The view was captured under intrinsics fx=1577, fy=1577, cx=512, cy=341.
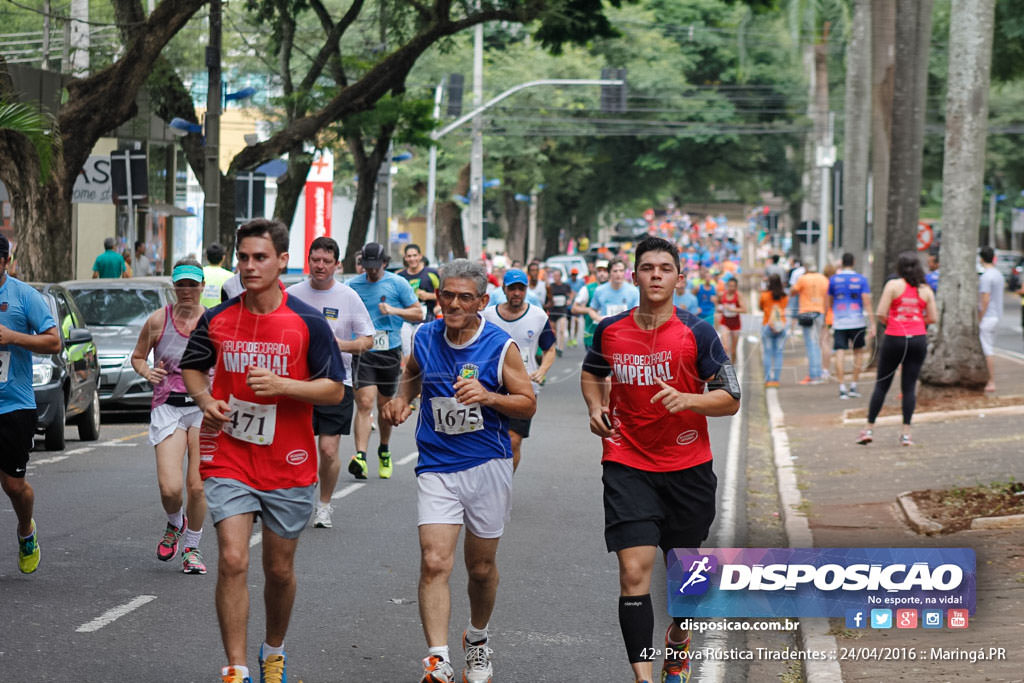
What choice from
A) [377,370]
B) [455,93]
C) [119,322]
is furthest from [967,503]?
[455,93]

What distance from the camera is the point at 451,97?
39750 millimetres

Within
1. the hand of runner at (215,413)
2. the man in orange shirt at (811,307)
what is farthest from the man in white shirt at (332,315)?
the man in orange shirt at (811,307)

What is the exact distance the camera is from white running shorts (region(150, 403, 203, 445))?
890 cm

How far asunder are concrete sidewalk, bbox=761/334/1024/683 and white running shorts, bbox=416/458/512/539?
1539 millimetres

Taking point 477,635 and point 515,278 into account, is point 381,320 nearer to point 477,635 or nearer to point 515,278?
point 515,278

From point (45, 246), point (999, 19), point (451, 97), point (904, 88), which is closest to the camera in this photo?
point (45, 246)

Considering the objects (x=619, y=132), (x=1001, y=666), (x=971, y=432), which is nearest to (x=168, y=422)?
(x=1001, y=666)

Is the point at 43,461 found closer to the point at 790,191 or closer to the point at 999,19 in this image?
the point at 999,19

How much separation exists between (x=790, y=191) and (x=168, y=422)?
5393cm

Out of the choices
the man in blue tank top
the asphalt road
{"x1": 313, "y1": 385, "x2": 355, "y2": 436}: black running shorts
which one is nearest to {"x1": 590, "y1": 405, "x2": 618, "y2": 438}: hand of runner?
the man in blue tank top

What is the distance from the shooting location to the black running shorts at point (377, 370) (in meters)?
10.7

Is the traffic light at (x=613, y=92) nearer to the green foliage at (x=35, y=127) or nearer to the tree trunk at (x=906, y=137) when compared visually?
the tree trunk at (x=906, y=137)

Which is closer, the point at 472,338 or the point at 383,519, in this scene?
the point at 472,338

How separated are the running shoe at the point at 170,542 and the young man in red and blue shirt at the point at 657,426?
3.62 meters
